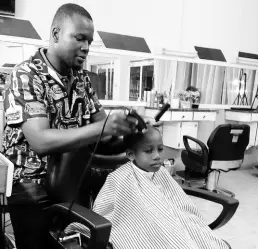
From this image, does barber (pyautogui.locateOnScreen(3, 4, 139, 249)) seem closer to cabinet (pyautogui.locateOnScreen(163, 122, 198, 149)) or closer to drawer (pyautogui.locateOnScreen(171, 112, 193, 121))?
drawer (pyautogui.locateOnScreen(171, 112, 193, 121))

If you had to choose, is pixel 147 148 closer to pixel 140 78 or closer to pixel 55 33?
pixel 55 33

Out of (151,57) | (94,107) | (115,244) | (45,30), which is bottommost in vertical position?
(115,244)

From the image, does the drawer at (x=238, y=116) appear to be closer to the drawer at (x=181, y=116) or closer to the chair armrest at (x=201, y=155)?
the drawer at (x=181, y=116)

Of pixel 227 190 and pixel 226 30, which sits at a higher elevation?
pixel 226 30

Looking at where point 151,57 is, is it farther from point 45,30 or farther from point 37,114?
point 37,114

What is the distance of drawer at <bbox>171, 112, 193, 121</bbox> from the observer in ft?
11.7

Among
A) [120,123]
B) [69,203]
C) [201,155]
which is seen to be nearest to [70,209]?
[69,203]

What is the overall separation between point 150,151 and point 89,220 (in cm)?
56

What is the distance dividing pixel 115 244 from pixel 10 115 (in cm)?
65

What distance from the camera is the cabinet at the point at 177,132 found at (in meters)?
3.69

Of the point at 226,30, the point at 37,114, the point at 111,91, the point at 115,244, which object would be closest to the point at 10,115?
the point at 37,114

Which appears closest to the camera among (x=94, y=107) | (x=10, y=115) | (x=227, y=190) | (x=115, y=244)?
(x=10, y=115)

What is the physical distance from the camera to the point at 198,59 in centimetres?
412

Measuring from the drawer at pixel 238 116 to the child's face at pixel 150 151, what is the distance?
9.91 ft
